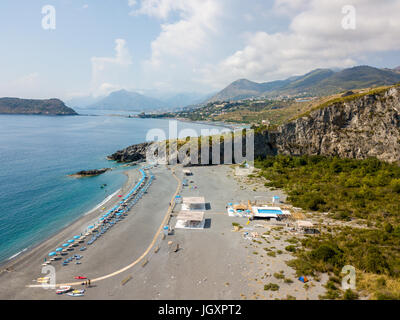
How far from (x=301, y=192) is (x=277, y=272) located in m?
21.0

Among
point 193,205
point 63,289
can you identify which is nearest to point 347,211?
point 193,205

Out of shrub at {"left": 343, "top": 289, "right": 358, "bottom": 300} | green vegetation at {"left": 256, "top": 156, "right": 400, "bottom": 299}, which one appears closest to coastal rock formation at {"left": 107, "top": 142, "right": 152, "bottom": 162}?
green vegetation at {"left": 256, "top": 156, "right": 400, "bottom": 299}

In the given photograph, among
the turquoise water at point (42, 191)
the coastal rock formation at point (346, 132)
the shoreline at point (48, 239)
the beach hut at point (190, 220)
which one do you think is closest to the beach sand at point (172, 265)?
the shoreline at point (48, 239)

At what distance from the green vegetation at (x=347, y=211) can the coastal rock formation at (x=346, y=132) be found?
10.3 feet

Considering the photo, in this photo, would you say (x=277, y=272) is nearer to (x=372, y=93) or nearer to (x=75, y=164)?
(x=372, y=93)

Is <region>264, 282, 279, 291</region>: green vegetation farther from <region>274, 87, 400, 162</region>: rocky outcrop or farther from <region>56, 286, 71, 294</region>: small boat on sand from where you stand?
<region>274, 87, 400, 162</region>: rocky outcrop

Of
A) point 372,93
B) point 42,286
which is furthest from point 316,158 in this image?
point 42,286

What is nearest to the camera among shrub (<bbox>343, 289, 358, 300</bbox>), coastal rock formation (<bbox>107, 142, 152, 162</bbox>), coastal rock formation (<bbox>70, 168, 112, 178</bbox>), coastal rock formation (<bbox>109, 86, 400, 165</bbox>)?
shrub (<bbox>343, 289, 358, 300</bbox>)

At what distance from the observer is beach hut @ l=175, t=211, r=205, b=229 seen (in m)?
26.0

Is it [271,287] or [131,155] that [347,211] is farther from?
[131,155]

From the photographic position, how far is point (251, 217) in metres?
28.1

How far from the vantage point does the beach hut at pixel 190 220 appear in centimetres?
2605

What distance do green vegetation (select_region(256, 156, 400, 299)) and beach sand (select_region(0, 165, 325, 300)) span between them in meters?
2.28

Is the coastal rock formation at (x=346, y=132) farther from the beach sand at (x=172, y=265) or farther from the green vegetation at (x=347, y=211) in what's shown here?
the beach sand at (x=172, y=265)
